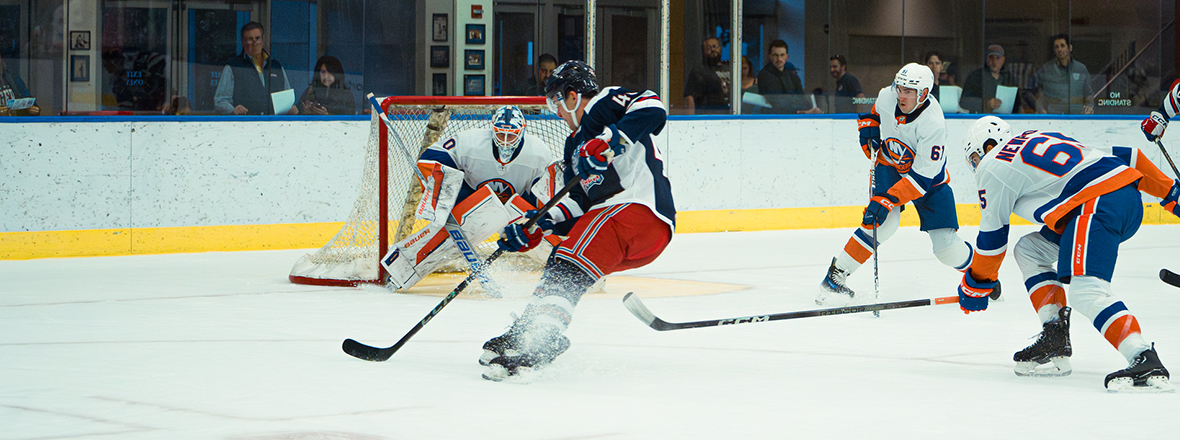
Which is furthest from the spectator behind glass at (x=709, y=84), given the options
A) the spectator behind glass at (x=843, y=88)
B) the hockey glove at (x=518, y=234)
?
the hockey glove at (x=518, y=234)

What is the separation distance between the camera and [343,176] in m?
7.33

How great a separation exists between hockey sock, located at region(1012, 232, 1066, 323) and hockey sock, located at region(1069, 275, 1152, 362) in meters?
0.21

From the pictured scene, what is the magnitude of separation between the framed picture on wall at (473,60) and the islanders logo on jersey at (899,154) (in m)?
3.63

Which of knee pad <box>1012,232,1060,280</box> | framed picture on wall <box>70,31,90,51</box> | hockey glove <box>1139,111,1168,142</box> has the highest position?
framed picture on wall <box>70,31,90,51</box>

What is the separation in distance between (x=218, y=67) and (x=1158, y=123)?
4.99 metres

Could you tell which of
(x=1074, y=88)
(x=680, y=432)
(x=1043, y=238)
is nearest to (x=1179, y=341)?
(x=1043, y=238)

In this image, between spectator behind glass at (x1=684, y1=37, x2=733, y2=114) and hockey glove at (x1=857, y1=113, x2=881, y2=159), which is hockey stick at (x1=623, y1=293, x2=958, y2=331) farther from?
spectator behind glass at (x1=684, y1=37, x2=733, y2=114)

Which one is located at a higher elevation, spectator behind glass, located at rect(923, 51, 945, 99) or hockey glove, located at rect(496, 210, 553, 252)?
spectator behind glass, located at rect(923, 51, 945, 99)

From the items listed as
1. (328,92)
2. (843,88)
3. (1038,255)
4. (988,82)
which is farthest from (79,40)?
(988,82)

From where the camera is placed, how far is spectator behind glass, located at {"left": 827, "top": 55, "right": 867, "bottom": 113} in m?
9.02

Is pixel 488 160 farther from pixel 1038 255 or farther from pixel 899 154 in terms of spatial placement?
pixel 1038 255

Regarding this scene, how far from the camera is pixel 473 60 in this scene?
804 cm

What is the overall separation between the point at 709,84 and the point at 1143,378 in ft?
19.1

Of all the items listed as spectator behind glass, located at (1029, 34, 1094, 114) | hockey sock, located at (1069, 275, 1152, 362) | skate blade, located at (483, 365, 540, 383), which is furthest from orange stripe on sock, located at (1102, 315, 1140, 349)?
spectator behind glass, located at (1029, 34, 1094, 114)
